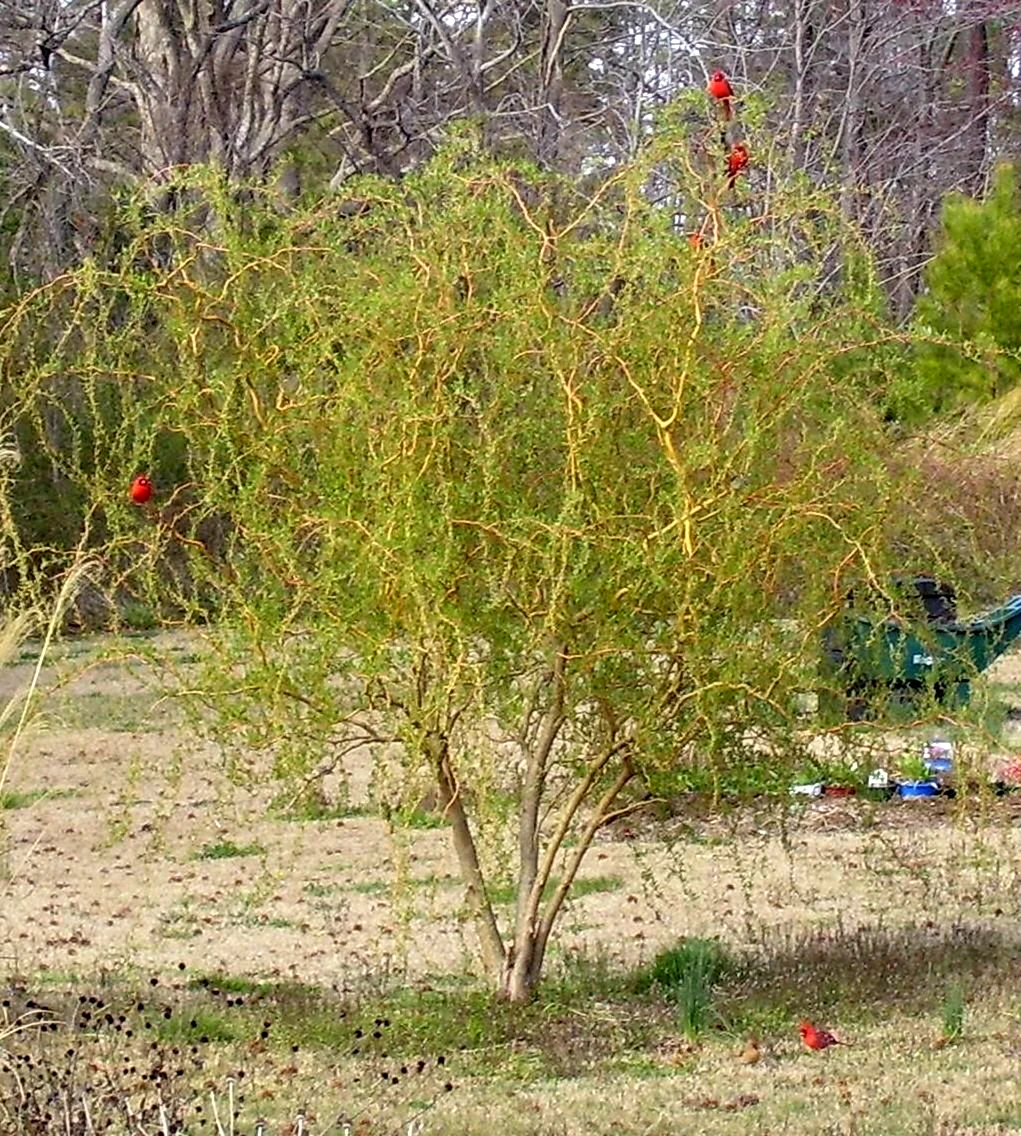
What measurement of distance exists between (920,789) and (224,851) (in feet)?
10.2

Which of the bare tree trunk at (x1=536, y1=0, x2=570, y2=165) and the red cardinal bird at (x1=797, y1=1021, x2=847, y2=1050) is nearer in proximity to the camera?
the red cardinal bird at (x1=797, y1=1021, x2=847, y2=1050)

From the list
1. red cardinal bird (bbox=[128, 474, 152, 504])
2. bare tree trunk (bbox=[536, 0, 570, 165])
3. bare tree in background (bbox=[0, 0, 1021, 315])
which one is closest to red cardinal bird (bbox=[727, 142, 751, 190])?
red cardinal bird (bbox=[128, 474, 152, 504])

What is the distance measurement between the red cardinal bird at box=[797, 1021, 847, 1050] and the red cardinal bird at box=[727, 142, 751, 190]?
6.89 ft

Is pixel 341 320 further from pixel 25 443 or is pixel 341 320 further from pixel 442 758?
pixel 25 443

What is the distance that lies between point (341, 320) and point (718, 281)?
0.99 meters

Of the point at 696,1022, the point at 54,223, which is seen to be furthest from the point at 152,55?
the point at 696,1022

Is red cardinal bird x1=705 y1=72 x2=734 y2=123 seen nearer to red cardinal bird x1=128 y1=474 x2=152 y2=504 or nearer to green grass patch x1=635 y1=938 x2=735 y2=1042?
red cardinal bird x1=128 y1=474 x2=152 y2=504

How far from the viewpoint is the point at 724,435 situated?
17.0ft

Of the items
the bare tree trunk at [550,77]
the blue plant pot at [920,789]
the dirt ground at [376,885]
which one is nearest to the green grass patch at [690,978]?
the dirt ground at [376,885]

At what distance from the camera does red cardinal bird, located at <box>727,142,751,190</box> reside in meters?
5.13

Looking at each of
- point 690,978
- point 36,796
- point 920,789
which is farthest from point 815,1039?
point 36,796

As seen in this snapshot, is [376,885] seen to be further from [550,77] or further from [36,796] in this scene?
[550,77]

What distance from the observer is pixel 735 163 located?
512 cm

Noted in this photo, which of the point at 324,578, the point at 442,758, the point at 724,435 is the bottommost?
the point at 442,758
